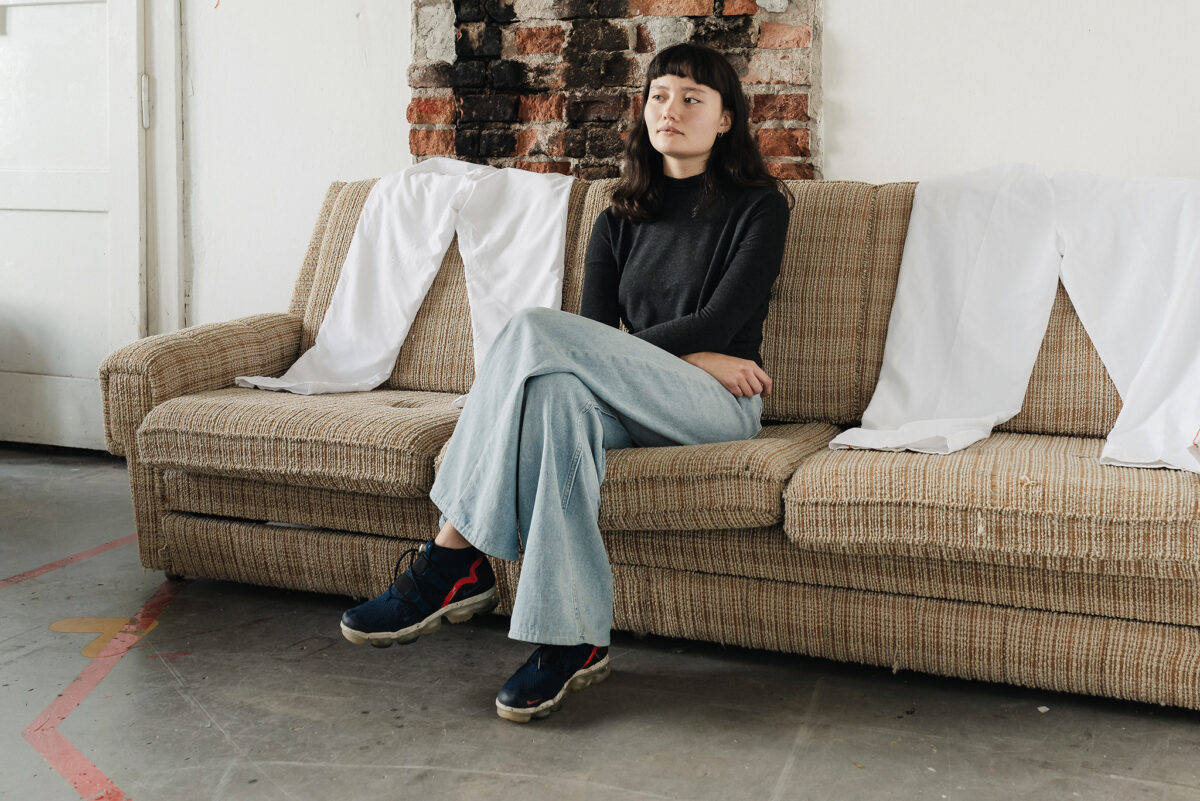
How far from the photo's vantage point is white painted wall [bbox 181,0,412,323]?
3.27 meters

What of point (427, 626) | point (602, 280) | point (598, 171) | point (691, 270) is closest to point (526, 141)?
point (598, 171)

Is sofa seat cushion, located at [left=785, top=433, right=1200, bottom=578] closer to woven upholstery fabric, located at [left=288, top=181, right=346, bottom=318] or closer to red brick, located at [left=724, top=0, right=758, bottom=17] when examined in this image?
red brick, located at [left=724, top=0, right=758, bottom=17]

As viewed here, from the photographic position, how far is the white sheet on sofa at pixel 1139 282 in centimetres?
208

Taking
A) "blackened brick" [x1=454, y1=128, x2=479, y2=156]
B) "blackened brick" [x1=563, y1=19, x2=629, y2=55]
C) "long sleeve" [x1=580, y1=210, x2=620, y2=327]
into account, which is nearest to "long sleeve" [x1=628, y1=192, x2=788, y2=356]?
"long sleeve" [x1=580, y1=210, x2=620, y2=327]

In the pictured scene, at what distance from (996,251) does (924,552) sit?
816 mm

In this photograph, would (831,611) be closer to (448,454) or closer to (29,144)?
(448,454)

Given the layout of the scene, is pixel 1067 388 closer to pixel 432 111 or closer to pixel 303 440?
pixel 303 440

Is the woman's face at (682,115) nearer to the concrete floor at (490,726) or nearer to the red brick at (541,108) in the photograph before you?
the red brick at (541,108)

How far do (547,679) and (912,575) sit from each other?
2.01 ft

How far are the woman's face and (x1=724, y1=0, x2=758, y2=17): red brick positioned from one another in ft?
2.15

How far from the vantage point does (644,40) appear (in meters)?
2.89

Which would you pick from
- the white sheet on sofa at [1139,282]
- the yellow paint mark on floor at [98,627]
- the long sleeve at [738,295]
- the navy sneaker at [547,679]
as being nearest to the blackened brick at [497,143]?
the long sleeve at [738,295]

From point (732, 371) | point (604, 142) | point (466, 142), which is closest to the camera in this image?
point (732, 371)

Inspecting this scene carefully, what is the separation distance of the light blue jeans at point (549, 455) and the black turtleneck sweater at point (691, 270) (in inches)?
9.4
